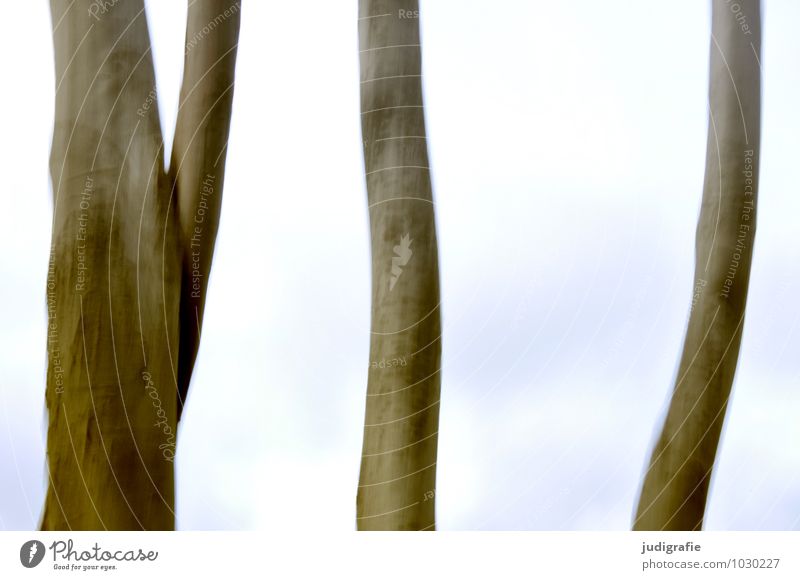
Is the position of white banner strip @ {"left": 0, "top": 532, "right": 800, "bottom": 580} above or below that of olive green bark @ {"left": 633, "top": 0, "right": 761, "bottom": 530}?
below

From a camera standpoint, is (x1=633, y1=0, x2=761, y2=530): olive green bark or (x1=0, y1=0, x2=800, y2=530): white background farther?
(x1=633, y1=0, x2=761, y2=530): olive green bark

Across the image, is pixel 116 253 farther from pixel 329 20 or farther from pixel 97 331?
pixel 329 20

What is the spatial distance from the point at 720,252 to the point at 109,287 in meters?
0.76

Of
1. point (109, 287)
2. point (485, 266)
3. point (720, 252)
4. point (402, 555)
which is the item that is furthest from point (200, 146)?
point (720, 252)

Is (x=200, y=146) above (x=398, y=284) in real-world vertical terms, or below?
above

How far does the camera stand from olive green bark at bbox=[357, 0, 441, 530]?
103 cm

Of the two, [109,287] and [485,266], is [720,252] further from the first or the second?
[109,287]

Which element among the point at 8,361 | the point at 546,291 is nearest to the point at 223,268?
the point at 8,361

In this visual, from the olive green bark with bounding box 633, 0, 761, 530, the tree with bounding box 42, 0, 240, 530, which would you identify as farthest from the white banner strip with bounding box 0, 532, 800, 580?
the olive green bark with bounding box 633, 0, 761, 530

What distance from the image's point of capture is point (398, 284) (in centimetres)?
106

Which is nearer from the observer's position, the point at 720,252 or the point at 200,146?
the point at 200,146

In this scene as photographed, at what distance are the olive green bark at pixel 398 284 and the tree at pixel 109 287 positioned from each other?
0.23 m

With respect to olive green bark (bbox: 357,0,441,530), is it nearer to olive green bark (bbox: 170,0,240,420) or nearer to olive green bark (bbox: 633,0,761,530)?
olive green bark (bbox: 170,0,240,420)

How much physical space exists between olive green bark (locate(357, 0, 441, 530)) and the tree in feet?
0.74
